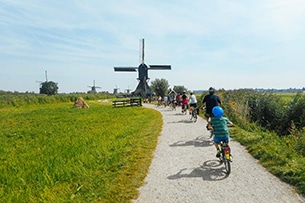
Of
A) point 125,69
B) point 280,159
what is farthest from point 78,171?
point 125,69

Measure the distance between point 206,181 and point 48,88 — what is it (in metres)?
99.5

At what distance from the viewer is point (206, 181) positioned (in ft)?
15.3

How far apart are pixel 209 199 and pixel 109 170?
8.74ft

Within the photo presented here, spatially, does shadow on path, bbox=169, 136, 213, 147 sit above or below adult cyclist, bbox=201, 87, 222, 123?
below

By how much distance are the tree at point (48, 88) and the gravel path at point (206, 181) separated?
315ft

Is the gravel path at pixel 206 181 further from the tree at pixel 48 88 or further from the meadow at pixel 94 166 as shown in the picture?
the tree at pixel 48 88

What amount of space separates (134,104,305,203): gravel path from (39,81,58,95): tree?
96.0 meters

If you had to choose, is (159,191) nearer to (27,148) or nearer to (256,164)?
(256,164)

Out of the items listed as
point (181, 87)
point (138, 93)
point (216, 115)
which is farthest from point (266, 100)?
point (181, 87)

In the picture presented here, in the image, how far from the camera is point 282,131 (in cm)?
1552

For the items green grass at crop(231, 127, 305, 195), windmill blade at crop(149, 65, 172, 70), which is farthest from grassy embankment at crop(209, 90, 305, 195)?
windmill blade at crop(149, 65, 172, 70)

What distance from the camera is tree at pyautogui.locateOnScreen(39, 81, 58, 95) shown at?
91.6 metres

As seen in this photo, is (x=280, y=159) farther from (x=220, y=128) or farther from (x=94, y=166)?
(x=94, y=166)

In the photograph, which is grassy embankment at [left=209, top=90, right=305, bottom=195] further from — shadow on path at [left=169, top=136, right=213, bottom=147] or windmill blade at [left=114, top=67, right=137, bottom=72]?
windmill blade at [left=114, top=67, right=137, bottom=72]
